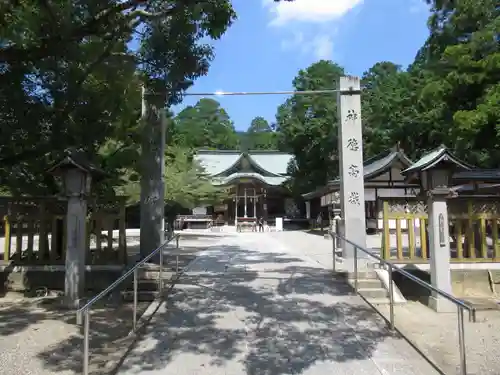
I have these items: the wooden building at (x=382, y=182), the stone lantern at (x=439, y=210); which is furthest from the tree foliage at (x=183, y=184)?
the stone lantern at (x=439, y=210)

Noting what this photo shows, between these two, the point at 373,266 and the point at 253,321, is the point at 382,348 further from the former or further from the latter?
the point at 373,266

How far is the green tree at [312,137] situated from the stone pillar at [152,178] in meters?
21.5

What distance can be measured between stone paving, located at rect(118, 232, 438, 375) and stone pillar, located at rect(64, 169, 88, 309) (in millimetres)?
1635

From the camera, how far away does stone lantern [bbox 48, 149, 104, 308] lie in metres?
7.41

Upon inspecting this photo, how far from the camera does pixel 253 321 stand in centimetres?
629

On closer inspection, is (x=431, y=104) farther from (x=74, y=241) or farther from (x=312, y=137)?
(x=74, y=241)

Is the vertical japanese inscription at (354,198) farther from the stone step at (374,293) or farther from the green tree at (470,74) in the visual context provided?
the green tree at (470,74)

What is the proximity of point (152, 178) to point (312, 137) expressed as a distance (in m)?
23.0

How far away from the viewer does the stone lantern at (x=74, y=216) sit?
7.41 m

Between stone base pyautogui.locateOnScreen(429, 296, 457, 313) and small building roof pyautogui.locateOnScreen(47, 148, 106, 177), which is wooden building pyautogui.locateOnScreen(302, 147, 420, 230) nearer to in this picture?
stone base pyautogui.locateOnScreen(429, 296, 457, 313)

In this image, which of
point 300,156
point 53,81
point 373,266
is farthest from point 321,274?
point 300,156

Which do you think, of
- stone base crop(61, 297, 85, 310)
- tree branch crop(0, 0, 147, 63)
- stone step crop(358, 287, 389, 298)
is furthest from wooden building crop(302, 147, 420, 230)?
→ tree branch crop(0, 0, 147, 63)

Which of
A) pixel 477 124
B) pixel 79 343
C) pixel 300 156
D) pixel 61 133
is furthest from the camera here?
pixel 300 156

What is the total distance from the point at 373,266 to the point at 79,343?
5.66 metres
